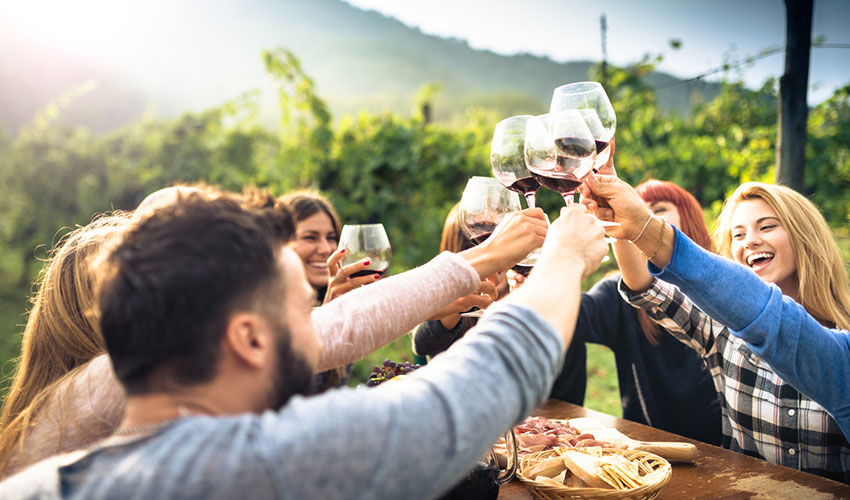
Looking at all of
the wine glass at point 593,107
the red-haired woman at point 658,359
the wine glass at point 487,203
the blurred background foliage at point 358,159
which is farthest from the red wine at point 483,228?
the blurred background foliage at point 358,159

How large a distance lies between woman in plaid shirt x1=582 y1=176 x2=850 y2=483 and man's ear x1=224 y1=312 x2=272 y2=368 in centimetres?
A: 101

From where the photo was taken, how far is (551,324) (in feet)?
3.20

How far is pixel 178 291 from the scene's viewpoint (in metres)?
0.90

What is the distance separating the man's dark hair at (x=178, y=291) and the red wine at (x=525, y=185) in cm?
87

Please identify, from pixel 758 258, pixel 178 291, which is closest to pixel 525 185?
pixel 178 291

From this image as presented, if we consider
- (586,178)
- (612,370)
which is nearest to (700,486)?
(586,178)

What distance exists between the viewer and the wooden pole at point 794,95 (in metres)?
3.13

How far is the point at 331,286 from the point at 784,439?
1787 millimetres

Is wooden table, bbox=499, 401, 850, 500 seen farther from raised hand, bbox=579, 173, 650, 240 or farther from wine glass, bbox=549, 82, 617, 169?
wine glass, bbox=549, 82, 617, 169

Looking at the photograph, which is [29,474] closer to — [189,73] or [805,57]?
[805,57]

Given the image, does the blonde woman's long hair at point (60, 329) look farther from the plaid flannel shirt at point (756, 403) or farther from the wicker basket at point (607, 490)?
the plaid flannel shirt at point (756, 403)

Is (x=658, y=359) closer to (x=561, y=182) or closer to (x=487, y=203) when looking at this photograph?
(x=487, y=203)

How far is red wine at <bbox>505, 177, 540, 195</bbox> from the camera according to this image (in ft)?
5.33

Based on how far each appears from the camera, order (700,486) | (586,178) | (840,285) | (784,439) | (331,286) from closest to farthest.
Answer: (586,178) < (700,486) < (784,439) < (840,285) < (331,286)
